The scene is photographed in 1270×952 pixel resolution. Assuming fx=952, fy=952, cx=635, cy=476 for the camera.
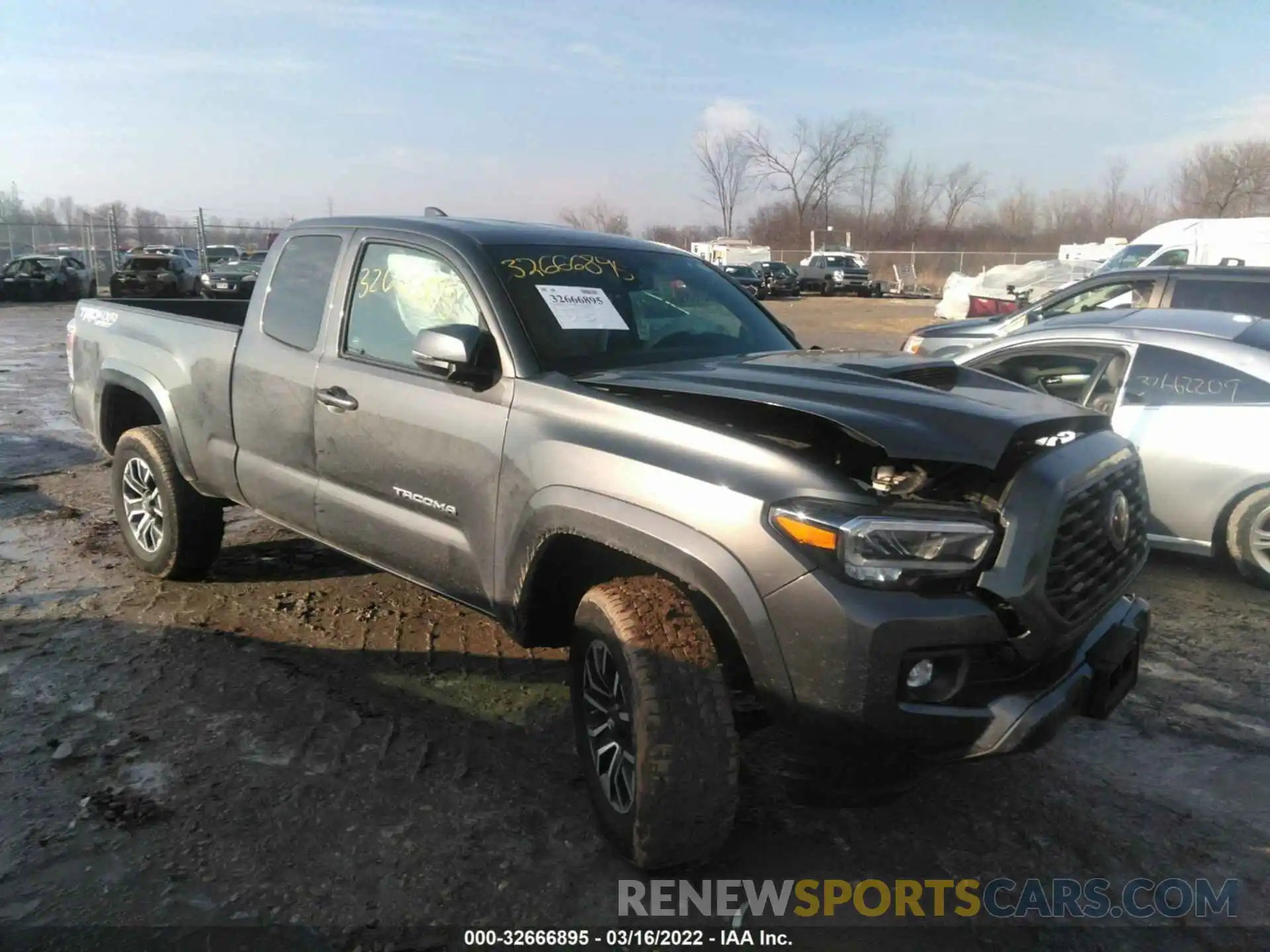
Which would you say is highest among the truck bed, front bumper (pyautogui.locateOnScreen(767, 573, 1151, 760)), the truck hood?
the truck bed

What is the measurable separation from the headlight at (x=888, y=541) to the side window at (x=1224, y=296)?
739 cm

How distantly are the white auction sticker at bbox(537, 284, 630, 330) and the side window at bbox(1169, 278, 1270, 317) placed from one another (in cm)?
709

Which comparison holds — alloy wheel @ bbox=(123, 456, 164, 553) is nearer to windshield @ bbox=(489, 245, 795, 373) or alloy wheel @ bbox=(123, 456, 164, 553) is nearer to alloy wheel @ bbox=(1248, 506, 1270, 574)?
windshield @ bbox=(489, 245, 795, 373)

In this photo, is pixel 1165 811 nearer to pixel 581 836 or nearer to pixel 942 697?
pixel 942 697

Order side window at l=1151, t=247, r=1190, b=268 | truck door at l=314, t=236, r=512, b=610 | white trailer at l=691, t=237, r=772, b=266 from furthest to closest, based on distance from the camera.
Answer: white trailer at l=691, t=237, r=772, b=266 < side window at l=1151, t=247, r=1190, b=268 < truck door at l=314, t=236, r=512, b=610

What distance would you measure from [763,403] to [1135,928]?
181 cm

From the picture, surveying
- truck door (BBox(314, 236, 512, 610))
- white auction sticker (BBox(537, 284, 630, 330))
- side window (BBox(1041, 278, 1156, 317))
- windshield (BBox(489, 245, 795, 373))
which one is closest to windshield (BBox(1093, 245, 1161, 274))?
side window (BBox(1041, 278, 1156, 317))

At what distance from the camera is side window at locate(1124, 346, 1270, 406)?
5316 mm

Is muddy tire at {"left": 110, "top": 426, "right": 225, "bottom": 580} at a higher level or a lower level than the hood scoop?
lower

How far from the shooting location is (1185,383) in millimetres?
5531

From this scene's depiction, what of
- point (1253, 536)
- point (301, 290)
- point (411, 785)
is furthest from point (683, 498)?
point (1253, 536)

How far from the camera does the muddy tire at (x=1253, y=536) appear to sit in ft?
17.0

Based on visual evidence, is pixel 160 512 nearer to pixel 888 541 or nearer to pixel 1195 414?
pixel 888 541

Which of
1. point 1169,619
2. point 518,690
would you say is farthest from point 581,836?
point 1169,619
